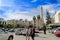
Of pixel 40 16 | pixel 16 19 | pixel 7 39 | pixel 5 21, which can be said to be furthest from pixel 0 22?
pixel 40 16

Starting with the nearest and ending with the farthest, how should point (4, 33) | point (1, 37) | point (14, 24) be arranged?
point (1, 37), point (4, 33), point (14, 24)

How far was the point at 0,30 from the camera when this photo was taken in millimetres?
9656

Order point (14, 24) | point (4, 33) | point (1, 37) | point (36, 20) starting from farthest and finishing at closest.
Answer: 1. point (14, 24)
2. point (36, 20)
3. point (4, 33)
4. point (1, 37)

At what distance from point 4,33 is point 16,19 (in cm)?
130

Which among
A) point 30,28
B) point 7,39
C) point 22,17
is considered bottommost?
point 7,39

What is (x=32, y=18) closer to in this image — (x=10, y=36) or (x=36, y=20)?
(x=36, y=20)

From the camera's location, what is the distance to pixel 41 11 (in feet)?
33.0

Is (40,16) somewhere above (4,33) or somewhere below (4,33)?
above

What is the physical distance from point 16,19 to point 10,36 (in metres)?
1.23

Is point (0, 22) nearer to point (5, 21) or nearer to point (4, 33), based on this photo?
point (5, 21)

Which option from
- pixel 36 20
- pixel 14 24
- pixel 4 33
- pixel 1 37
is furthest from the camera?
pixel 14 24

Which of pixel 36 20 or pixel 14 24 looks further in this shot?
pixel 14 24

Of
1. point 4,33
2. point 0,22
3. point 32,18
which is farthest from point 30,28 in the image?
point 0,22

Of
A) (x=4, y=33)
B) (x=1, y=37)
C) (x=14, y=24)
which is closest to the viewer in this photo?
(x=1, y=37)
